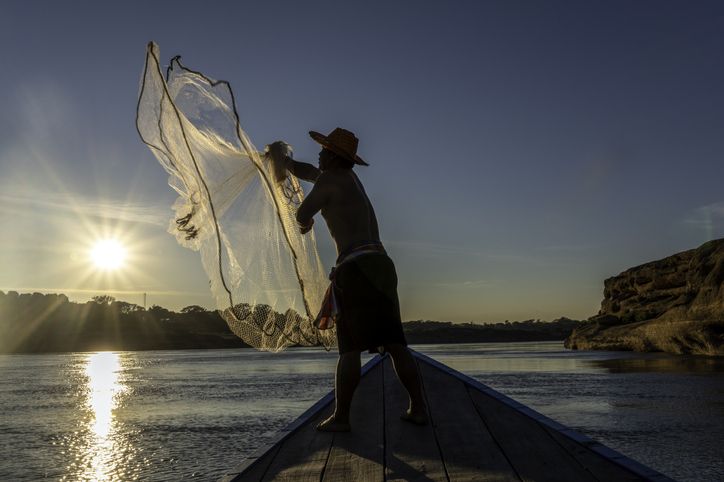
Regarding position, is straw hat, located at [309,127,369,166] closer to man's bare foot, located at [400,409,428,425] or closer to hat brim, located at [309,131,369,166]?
hat brim, located at [309,131,369,166]

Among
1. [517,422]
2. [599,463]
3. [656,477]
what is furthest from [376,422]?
[656,477]

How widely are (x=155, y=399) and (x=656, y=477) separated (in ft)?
59.5

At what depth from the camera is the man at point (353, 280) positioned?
14.7 feet

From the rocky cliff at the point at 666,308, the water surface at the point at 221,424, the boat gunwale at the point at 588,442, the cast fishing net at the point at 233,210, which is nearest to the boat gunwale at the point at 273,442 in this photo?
the cast fishing net at the point at 233,210

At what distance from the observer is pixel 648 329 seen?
4719 centimetres

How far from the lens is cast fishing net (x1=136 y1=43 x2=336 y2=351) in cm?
487

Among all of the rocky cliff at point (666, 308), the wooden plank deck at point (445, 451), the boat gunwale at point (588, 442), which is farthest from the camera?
the rocky cliff at point (666, 308)

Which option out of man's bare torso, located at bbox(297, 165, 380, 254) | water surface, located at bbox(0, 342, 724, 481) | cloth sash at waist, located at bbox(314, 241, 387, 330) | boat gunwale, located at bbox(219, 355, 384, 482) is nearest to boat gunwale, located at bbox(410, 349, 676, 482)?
boat gunwale, located at bbox(219, 355, 384, 482)

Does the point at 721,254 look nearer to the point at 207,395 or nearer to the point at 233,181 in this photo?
the point at 207,395

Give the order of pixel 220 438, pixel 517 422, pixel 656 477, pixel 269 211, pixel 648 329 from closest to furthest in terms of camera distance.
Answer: pixel 656 477, pixel 517 422, pixel 269 211, pixel 220 438, pixel 648 329

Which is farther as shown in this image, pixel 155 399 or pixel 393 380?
pixel 155 399

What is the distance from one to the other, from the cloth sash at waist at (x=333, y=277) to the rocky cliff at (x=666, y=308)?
3745 cm

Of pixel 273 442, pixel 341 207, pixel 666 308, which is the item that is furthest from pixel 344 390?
pixel 666 308

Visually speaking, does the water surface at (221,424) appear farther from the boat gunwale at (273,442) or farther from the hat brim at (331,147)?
the hat brim at (331,147)
